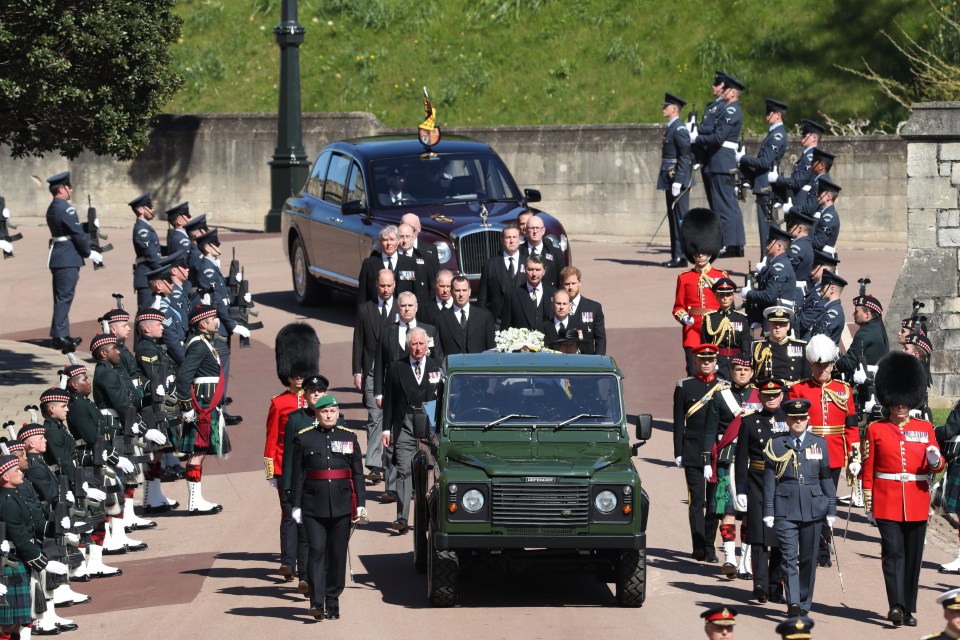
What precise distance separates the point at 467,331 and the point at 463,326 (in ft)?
0.28

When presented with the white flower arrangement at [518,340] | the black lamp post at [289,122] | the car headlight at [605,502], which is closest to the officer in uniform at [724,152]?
the black lamp post at [289,122]

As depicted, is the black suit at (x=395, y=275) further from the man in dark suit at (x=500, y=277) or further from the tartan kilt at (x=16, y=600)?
the tartan kilt at (x=16, y=600)

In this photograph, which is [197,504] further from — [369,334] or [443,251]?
[443,251]

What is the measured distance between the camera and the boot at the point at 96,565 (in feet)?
48.3

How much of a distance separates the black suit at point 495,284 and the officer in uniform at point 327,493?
17.9 feet

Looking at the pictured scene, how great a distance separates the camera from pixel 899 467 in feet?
45.0

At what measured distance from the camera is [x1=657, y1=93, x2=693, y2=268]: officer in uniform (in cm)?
2741

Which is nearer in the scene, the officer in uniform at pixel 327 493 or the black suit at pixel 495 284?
the officer in uniform at pixel 327 493

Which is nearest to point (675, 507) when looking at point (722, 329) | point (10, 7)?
point (722, 329)

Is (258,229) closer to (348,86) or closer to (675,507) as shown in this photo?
(348,86)

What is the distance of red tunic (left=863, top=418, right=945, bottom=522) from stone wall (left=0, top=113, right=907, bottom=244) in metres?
16.7

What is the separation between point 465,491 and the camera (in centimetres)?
1331

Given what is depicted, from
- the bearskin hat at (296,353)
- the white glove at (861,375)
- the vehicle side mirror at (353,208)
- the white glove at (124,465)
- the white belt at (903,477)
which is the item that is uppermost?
the vehicle side mirror at (353,208)

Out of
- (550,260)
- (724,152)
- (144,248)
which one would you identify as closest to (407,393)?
(550,260)
